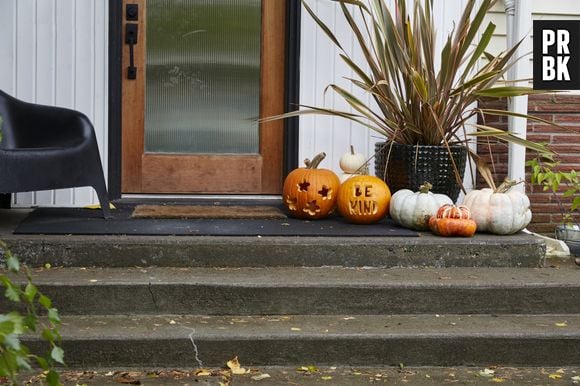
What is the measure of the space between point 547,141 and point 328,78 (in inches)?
59.9

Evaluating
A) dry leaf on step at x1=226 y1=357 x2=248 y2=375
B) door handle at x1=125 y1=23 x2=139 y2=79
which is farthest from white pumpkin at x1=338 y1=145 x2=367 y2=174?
dry leaf on step at x1=226 y1=357 x2=248 y2=375

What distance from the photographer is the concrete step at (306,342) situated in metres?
3.77

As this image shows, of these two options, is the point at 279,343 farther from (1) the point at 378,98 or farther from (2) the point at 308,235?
(1) the point at 378,98

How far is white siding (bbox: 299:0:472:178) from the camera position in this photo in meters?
5.90

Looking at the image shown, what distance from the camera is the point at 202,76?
5949 millimetres

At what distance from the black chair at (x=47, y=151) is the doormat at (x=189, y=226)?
0.21 meters

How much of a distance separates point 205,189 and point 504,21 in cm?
226

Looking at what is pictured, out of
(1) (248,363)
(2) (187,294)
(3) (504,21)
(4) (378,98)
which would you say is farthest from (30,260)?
(3) (504,21)

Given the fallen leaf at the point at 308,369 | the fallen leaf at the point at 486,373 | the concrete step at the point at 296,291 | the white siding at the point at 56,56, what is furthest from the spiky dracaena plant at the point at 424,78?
the fallen leaf at the point at 308,369

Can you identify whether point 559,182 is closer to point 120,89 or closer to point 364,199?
point 364,199

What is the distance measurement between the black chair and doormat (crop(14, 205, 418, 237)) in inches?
8.4

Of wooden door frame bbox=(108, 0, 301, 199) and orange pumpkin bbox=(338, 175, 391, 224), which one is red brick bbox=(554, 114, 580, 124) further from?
wooden door frame bbox=(108, 0, 301, 199)

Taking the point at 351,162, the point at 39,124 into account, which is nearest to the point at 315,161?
the point at 351,162

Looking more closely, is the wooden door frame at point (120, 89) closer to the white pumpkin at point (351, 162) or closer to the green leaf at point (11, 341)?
the white pumpkin at point (351, 162)
